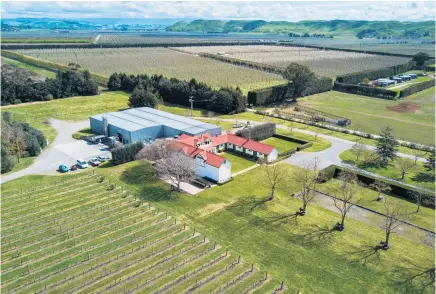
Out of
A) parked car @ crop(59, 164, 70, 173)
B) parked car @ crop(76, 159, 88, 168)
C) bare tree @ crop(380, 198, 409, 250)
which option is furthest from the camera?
parked car @ crop(76, 159, 88, 168)

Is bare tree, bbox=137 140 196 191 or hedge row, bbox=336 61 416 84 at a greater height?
hedge row, bbox=336 61 416 84

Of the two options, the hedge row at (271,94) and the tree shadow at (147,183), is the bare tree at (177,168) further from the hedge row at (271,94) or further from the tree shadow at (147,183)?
the hedge row at (271,94)

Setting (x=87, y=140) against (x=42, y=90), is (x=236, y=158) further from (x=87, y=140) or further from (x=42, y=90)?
(x=42, y=90)

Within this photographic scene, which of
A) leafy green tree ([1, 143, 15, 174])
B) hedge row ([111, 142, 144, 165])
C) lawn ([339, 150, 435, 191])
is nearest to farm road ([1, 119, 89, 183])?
leafy green tree ([1, 143, 15, 174])

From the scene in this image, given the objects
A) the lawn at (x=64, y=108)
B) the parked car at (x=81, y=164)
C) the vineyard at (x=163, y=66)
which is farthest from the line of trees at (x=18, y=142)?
the vineyard at (x=163, y=66)

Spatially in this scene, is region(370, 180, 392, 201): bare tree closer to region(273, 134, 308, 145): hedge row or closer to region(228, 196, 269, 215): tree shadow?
region(228, 196, 269, 215): tree shadow

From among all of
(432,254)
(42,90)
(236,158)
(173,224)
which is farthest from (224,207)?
(42,90)
